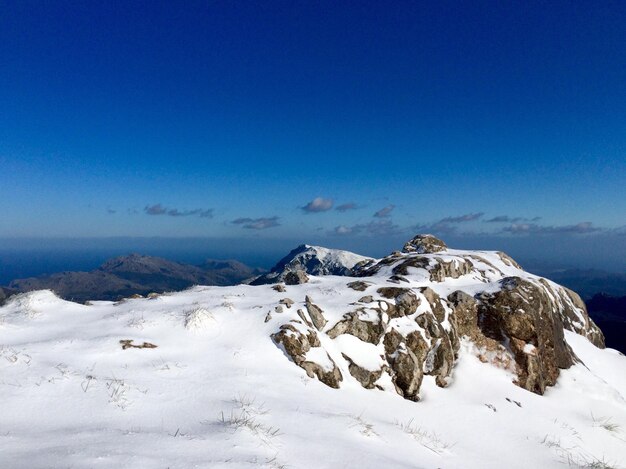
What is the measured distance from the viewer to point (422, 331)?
70.2ft

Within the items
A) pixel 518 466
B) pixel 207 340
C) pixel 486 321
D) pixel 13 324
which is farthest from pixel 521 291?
pixel 13 324

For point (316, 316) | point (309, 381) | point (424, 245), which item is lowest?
point (309, 381)

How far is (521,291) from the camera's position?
26.4 meters

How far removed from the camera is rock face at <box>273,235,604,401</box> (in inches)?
688

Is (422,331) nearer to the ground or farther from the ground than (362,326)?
nearer to the ground

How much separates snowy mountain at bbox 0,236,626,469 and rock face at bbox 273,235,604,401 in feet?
0.33

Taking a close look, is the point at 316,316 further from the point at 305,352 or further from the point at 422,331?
the point at 422,331

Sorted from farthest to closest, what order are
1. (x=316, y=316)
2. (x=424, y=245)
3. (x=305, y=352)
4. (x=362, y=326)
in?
1. (x=424, y=245)
2. (x=362, y=326)
3. (x=316, y=316)
4. (x=305, y=352)

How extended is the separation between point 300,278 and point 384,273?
28.9ft

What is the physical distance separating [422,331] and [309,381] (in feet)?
33.9

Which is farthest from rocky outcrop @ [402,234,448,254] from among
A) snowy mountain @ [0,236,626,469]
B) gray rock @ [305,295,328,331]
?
gray rock @ [305,295,328,331]

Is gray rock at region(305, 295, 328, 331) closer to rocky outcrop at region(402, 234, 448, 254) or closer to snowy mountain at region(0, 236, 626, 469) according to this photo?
snowy mountain at region(0, 236, 626, 469)

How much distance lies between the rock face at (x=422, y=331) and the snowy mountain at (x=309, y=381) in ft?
0.33

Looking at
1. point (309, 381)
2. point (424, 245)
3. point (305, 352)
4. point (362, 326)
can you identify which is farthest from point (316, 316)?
point (424, 245)
